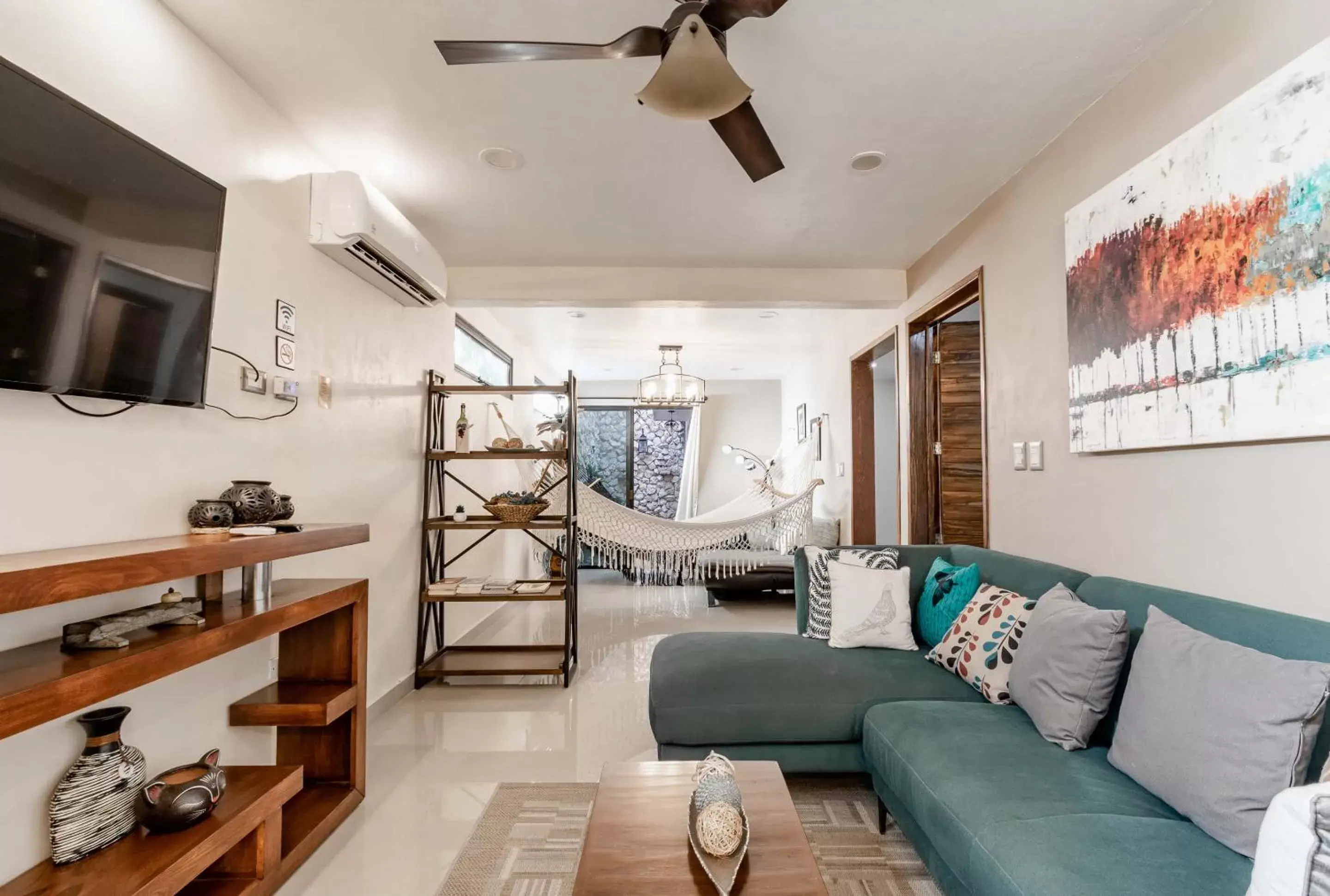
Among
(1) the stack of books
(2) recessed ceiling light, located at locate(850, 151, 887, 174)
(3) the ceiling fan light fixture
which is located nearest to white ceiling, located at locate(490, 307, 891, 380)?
(2) recessed ceiling light, located at locate(850, 151, 887, 174)

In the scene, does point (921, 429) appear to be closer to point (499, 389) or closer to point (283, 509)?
point (499, 389)

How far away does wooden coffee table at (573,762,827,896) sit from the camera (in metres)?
0.98

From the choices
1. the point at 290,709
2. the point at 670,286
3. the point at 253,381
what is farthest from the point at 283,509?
the point at 670,286

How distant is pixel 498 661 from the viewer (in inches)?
121

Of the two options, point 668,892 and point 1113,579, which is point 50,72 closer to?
point 668,892

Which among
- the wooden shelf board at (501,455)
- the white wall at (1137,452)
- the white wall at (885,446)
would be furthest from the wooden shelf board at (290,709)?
the white wall at (885,446)

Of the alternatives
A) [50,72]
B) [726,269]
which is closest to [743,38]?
[50,72]

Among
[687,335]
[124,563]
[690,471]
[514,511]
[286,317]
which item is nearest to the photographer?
[124,563]

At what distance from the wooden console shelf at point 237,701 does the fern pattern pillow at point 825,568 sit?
5.17ft

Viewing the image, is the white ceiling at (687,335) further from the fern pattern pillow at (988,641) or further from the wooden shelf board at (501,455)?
the fern pattern pillow at (988,641)

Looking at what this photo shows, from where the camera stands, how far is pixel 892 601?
2.18 meters

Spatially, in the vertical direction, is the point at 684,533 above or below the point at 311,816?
above

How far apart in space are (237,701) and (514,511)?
4.57 ft

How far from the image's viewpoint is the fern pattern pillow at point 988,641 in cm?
169
